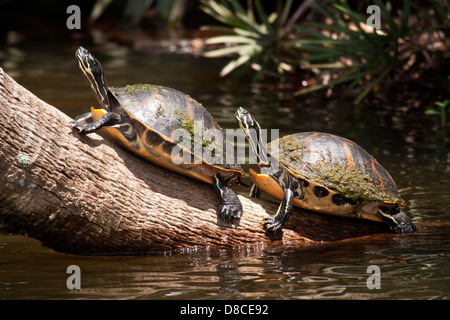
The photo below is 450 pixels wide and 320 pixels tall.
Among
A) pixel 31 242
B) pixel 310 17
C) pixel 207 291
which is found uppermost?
pixel 310 17

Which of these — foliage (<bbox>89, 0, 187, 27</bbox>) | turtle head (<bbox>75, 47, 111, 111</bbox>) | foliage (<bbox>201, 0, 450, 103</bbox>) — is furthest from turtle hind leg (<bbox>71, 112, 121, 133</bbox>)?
foliage (<bbox>89, 0, 187, 27</bbox>)

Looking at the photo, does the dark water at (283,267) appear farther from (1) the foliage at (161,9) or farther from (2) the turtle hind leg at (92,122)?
(1) the foliage at (161,9)

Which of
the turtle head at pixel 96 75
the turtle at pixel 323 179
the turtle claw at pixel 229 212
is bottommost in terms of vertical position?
the turtle claw at pixel 229 212


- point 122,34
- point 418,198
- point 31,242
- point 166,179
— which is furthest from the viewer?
point 122,34

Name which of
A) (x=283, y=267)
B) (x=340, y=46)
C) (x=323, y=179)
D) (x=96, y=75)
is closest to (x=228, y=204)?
(x=283, y=267)

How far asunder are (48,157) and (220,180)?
1.27m

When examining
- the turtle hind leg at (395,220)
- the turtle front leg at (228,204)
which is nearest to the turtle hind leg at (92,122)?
the turtle front leg at (228,204)

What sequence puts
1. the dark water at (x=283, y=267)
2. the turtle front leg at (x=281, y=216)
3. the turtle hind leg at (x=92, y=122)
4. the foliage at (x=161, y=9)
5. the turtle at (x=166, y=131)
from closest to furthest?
the dark water at (x=283, y=267), the turtle hind leg at (x=92, y=122), the turtle at (x=166, y=131), the turtle front leg at (x=281, y=216), the foliage at (x=161, y=9)

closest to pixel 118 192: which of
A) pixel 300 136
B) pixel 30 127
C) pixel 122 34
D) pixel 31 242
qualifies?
pixel 30 127

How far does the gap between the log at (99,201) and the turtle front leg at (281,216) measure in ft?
0.28

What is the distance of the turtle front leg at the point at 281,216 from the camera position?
Result: 4.31 m

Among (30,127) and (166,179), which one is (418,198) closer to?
(166,179)

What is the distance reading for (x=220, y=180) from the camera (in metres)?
4.37

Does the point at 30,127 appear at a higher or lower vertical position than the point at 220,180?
higher
